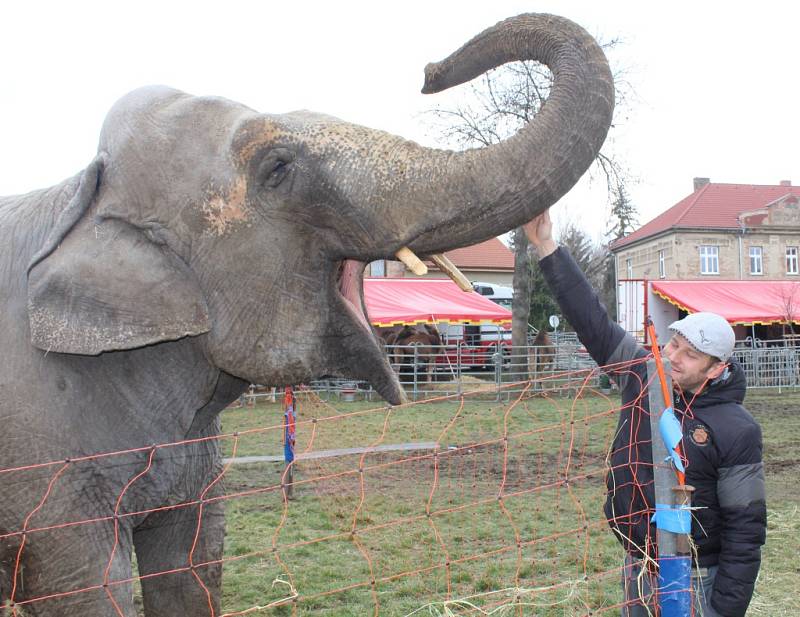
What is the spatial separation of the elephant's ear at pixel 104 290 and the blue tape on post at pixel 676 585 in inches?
66.6

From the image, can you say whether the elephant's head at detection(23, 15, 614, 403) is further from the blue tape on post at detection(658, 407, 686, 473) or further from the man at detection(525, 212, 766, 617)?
the blue tape on post at detection(658, 407, 686, 473)

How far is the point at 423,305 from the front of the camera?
893 inches

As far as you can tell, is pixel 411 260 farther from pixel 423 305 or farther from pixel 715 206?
pixel 715 206

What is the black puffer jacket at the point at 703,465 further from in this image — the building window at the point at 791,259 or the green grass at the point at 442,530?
the building window at the point at 791,259

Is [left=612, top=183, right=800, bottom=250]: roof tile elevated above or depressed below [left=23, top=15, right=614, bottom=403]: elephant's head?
above

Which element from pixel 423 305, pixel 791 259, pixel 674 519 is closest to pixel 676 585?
pixel 674 519

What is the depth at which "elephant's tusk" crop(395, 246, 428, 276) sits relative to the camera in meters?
1.96

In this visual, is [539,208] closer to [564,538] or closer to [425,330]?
[564,538]

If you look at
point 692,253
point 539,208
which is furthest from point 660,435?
point 692,253

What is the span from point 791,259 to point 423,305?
29.7m

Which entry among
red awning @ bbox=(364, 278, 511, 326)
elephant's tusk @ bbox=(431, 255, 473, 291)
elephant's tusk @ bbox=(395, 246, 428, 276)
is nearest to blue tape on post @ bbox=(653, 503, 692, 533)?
→ elephant's tusk @ bbox=(431, 255, 473, 291)

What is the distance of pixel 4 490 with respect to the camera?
2.00m

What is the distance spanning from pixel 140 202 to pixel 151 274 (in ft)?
0.66

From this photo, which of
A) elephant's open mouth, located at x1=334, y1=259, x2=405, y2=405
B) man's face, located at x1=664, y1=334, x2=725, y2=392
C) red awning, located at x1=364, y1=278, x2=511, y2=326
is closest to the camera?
elephant's open mouth, located at x1=334, y1=259, x2=405, y2=405
